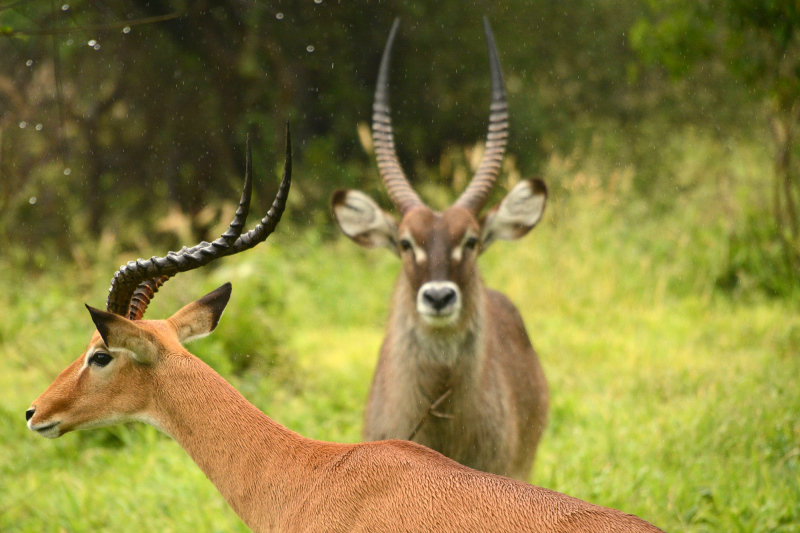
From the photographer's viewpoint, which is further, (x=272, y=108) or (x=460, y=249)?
(x=272, y=108)

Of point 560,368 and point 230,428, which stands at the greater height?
point 230,428

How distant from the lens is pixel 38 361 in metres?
6.00

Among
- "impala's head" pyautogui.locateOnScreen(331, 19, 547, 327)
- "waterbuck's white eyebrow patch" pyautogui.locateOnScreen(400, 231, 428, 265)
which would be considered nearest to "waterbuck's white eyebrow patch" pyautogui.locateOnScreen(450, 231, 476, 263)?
"impala's head" pyautogui.locateOnScreen(331, 19, 547, 327)

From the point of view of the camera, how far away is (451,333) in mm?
4059

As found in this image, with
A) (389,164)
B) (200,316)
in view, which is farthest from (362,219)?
(200,316)

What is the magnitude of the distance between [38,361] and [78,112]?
276 inches

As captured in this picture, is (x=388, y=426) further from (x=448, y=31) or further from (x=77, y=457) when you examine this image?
(x=448, y=31)

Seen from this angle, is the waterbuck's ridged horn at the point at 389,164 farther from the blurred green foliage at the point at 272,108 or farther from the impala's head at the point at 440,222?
the blurred green foliage at the point at 272,108

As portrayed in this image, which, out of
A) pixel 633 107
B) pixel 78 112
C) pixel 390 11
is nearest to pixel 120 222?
pixel 78 112

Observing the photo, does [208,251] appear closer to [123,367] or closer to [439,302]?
[123,367]

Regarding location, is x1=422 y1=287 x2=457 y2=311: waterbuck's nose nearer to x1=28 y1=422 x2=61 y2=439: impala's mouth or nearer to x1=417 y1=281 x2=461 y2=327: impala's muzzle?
x1=417 y1=281 x2=461 y2=327: impala's muzzle

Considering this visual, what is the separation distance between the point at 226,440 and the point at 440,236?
1756 millimetres

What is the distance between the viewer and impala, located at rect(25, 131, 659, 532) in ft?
8.00

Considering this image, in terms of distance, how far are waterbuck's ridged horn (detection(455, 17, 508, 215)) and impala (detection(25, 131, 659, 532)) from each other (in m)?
1.96
